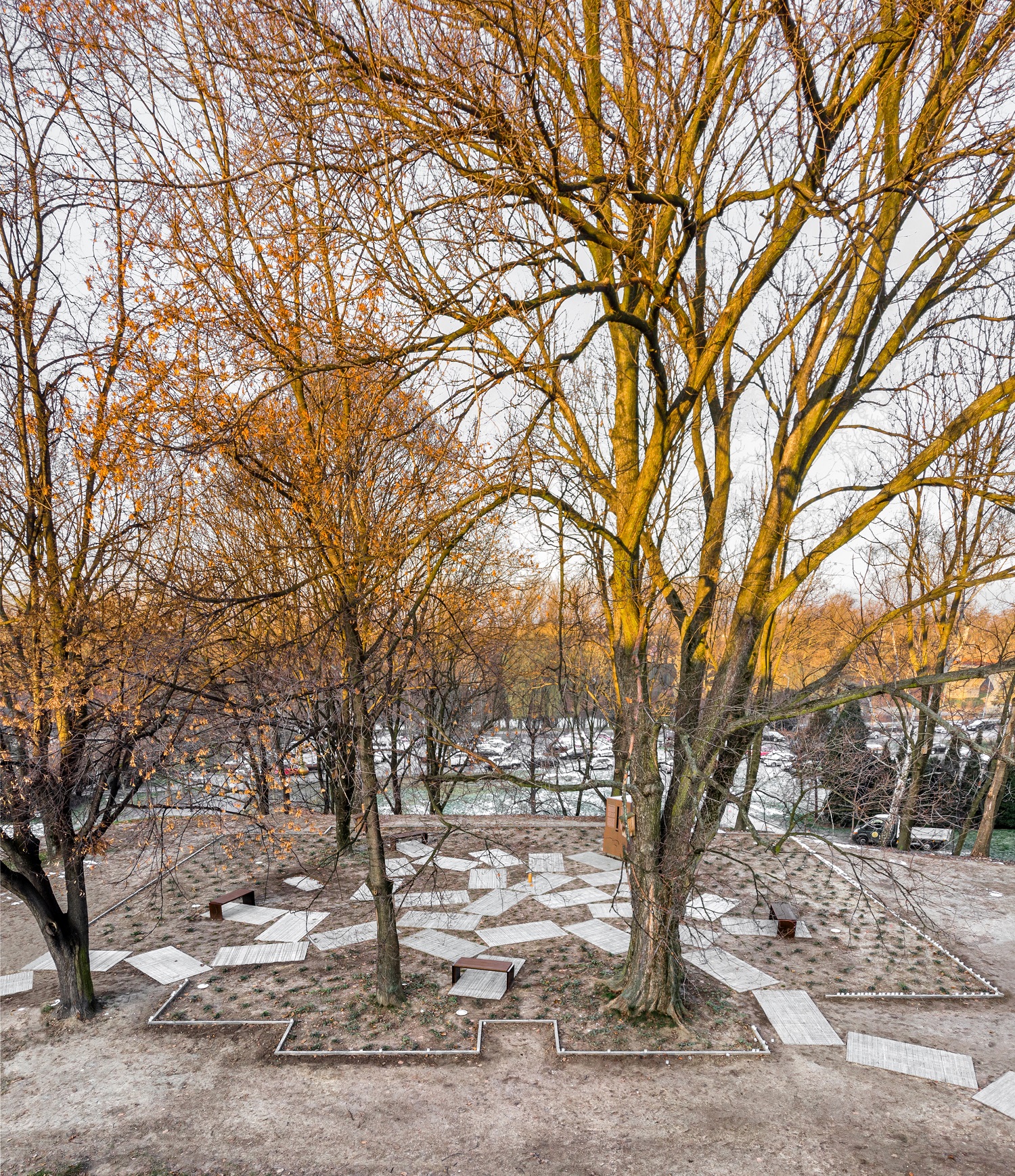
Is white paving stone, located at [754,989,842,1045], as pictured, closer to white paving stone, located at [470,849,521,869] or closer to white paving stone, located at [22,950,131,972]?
white paving stone, located at [470,849,521,869]

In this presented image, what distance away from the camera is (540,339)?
400 centimetres

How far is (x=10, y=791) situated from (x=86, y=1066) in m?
2.42

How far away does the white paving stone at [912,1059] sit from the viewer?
583cm

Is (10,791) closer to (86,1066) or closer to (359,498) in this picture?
(86,1066)

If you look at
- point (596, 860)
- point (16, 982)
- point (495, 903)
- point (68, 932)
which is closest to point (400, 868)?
point (495, 903)

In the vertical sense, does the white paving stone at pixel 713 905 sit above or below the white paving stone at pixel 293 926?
below

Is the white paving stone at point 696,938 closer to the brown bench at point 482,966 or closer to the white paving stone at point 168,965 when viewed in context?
the brown bench at point 482,966

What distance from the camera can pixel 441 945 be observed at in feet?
26.8

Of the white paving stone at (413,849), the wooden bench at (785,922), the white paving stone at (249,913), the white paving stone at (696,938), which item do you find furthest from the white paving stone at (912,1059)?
the white paving stone at (249,913)

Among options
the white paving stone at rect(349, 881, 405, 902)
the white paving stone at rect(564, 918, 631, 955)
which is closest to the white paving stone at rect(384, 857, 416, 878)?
the white paving stone at rect(349, 881, 405, 902)

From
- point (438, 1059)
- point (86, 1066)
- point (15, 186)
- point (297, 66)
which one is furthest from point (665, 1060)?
point (15, 186)

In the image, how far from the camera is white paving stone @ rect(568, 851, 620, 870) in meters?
10.6

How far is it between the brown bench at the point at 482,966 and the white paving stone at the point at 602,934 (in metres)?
1.25

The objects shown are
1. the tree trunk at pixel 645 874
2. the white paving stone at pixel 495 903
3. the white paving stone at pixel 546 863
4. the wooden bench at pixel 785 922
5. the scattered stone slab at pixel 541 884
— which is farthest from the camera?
the white paving stone at pixel 546 863
